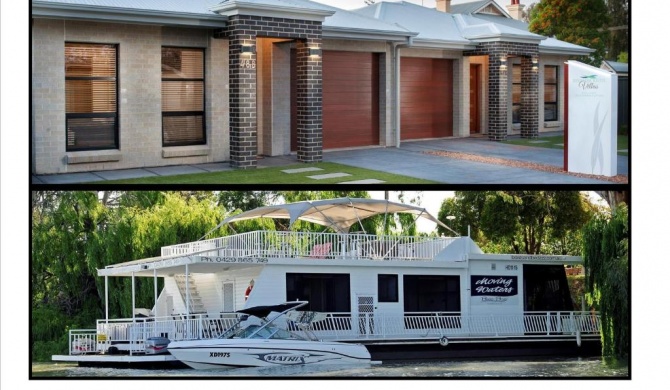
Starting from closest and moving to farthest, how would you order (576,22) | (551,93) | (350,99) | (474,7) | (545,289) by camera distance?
(545,289), (350,99), (474,7), (576,22), (551,93)

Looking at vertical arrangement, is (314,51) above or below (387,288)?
above

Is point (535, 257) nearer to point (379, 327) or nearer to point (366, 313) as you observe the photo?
point (379, 327)

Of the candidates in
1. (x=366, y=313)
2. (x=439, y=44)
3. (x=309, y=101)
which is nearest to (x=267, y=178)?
(x=309, y=101)

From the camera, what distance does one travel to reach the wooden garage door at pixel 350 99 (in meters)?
17.3

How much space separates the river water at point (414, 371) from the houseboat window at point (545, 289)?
1040mm

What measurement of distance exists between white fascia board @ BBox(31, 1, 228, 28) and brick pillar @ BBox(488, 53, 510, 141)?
6968 millimetres

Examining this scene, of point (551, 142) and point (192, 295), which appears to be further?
point (551, 142)

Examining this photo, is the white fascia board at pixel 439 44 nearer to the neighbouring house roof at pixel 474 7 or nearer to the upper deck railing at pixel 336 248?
the neighbouring house roof at pixel 474 7

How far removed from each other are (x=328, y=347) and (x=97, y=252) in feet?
22.6

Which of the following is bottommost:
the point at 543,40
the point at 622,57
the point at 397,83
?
the point at 397,83

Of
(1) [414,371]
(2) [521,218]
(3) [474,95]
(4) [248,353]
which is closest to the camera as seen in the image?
(4) [248,353]

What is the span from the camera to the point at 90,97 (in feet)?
46.2

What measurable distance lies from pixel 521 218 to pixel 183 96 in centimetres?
869

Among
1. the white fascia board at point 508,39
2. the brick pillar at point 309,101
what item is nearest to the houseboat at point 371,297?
the brick pillar at point 309,101
